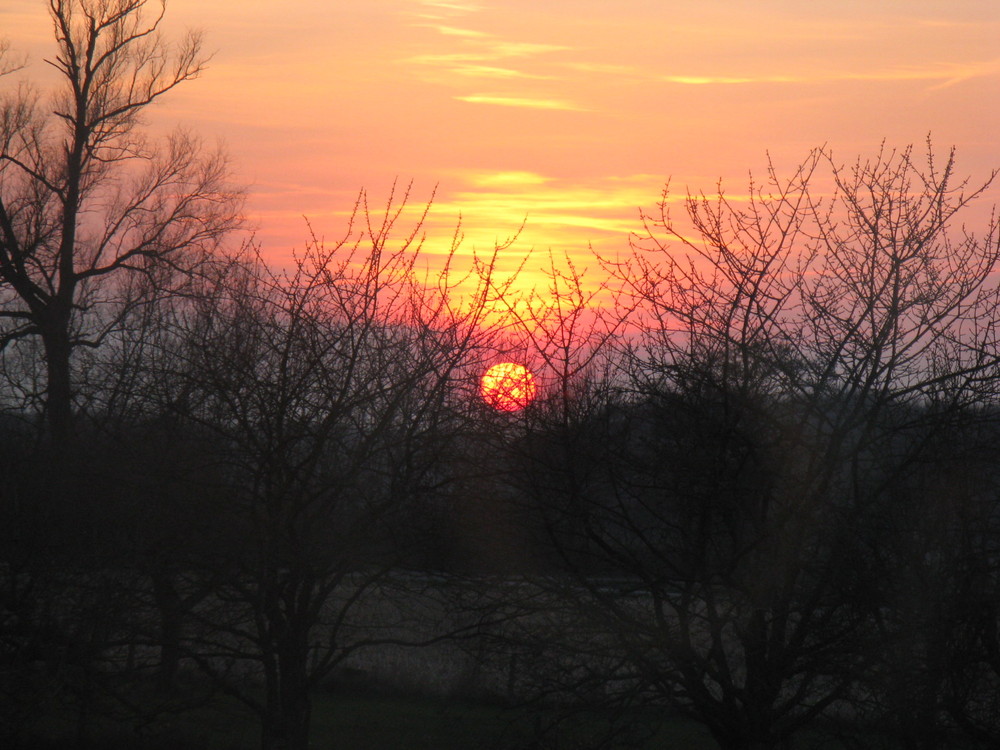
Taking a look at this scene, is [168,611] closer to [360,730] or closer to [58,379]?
[360,730]

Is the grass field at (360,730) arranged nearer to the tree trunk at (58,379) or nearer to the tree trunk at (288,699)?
the tree trunk at (288,699)

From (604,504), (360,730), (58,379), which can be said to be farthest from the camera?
(58,379)

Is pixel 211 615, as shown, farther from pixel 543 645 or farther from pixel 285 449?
pixel 543 645

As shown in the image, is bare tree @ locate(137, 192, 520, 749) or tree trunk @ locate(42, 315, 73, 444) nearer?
bare tree @ locate(137, 192, 520, 749)

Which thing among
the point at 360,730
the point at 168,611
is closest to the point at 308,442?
the point at 168,611

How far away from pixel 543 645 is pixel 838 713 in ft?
6.75

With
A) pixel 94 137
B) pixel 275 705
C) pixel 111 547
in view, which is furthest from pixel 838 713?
pixel 94 137

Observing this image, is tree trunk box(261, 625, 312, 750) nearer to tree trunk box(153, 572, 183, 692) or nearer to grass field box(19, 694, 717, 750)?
tree trunk box(153, 572, 183, 692)

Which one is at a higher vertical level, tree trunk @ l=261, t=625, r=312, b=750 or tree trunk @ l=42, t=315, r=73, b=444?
tree trunk @ l=42, t=315, r=73, b=444

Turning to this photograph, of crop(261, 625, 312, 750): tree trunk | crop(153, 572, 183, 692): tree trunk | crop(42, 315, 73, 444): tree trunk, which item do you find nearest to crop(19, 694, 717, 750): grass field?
crop(153, 572, 183, 692): tree trunk

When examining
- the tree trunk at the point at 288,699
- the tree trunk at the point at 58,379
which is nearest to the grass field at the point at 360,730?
the tree trunk at the point at 288,699

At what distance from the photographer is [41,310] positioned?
1731cm

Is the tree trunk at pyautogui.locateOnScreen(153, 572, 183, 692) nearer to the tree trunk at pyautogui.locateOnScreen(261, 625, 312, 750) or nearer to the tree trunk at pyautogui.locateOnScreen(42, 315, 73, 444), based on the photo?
the tree trunk at pyautogui.locateOnScreen(261, 625, 312, 750)

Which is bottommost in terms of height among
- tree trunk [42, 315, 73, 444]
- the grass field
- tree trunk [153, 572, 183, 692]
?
the grass field
